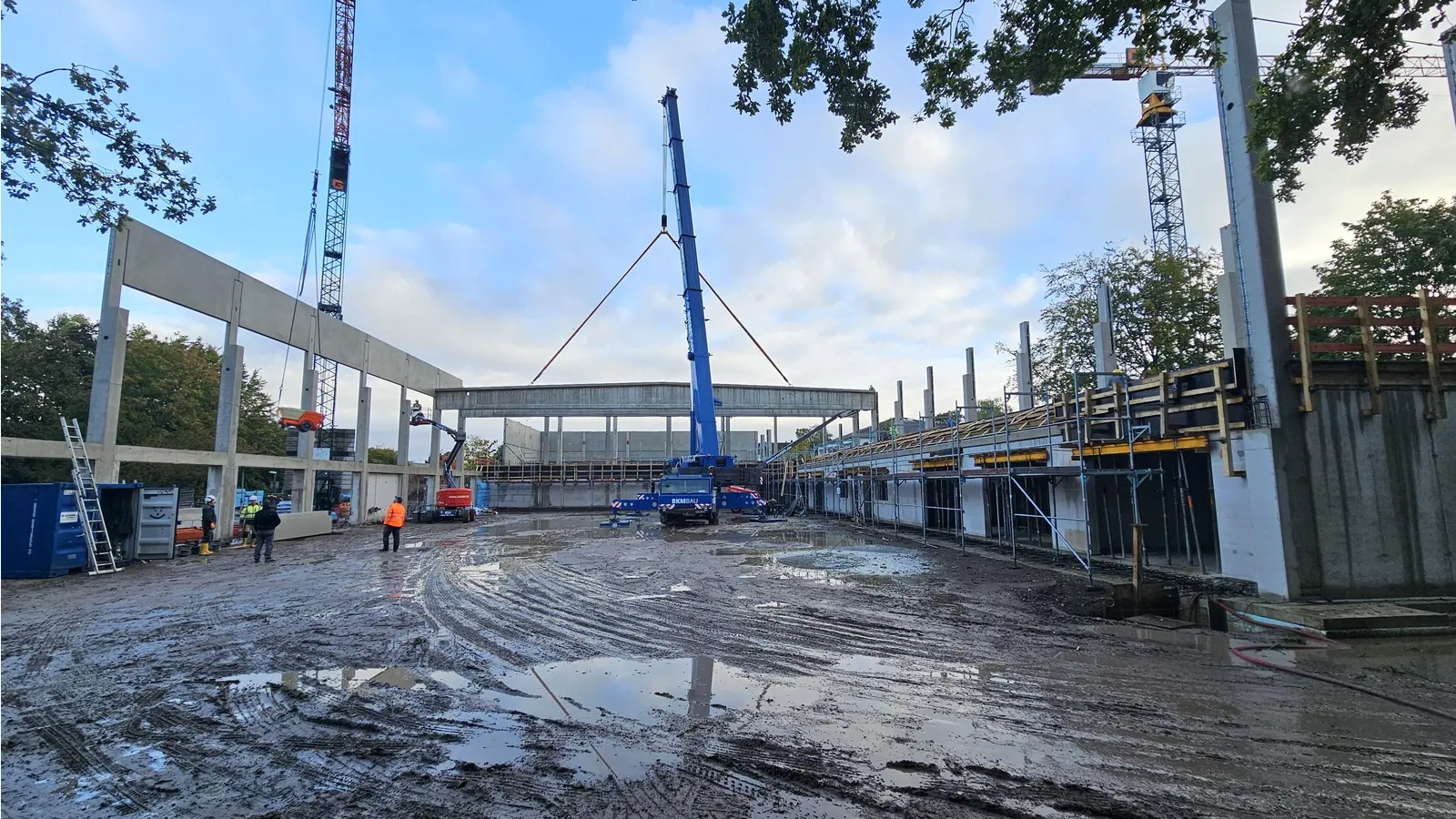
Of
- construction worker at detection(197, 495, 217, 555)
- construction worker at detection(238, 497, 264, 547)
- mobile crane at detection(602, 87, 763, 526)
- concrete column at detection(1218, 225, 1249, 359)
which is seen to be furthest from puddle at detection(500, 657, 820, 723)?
construction worker at detection(238, 497, 264, 547)

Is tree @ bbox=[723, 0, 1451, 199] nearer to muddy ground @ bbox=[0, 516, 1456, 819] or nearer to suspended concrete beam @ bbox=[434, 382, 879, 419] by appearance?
muddy ground @ bbox=[0, 516, 1456, 819]

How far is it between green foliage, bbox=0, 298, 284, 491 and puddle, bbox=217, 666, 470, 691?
26180mm

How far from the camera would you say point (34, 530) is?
1373 cm

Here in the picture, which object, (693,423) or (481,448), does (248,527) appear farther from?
(481,448)

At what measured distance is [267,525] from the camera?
15898 millimetres

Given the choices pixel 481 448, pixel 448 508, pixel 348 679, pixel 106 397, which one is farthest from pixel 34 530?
pixel 481 448

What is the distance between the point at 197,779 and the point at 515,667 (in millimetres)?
2718

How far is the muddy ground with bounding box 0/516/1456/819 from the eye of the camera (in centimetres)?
366

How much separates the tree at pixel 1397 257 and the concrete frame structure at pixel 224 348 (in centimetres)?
3415

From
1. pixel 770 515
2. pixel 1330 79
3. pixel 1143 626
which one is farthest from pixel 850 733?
pixel 770 515

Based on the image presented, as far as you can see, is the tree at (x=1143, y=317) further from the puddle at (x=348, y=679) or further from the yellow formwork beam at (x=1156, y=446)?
the puddle at (x=348, y=679)

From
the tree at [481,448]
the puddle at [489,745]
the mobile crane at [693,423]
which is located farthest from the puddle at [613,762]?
the tree at [481,448]

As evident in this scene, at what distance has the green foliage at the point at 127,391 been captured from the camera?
26.9 metres

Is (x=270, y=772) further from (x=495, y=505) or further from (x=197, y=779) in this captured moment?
(x=495, y=505)
